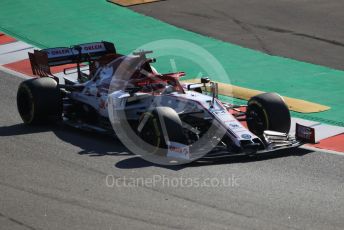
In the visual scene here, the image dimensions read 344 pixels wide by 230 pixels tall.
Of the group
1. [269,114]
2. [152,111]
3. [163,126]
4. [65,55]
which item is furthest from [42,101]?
[269,114]

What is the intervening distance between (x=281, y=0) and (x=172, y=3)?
11.1 ft

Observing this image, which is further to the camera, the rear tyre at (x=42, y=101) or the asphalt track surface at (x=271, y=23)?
the asphalt track surface at (x=271, y=23)

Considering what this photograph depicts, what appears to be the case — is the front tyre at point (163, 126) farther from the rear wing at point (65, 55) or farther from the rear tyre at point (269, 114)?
the rear wing at point (65, 55)

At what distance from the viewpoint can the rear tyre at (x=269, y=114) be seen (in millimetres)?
15070

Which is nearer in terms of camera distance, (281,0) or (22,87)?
(22,87)

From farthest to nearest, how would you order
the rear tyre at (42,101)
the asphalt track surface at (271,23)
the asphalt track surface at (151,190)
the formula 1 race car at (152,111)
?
1. the asphalt track surface at (271,23)
2. the rear tyre at (42,101)
3. the formula 1 race car at (152,111)
4. the asphalt track surface at (151,190)

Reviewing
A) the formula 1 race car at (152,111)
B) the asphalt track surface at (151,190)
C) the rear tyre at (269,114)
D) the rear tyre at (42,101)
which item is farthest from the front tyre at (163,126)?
the rear tyre at (42,101)

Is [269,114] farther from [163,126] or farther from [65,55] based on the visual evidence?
[65,55]

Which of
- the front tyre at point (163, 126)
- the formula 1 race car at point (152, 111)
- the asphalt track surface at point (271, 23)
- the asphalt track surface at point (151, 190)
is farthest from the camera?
the asphalt track surface at point (271, 23)

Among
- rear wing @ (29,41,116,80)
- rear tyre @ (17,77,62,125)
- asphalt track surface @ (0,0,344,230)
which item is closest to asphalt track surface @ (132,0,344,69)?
rear wing @ (29,41,116,80)

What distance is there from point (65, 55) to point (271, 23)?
8.48m

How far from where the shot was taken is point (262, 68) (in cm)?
2042

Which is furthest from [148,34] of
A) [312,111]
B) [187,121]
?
[187,121]

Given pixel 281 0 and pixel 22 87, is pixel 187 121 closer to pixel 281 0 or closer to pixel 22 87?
pixel 22 87
